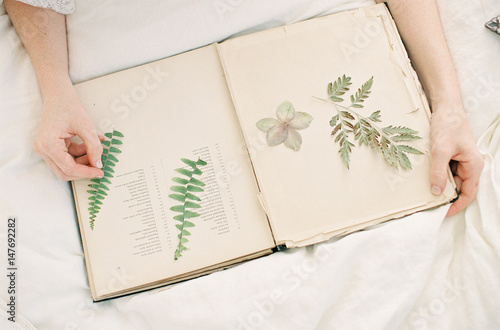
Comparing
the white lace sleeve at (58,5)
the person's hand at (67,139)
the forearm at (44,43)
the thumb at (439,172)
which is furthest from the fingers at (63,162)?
the thumb at (439,172)

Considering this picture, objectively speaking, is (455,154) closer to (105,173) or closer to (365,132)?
(365,132)

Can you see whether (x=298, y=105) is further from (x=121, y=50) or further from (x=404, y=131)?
(x=121, y=50)

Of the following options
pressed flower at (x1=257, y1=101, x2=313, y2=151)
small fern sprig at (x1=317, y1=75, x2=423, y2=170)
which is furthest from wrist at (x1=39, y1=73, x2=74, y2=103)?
small fern sprig at (x1=317, y1=75, x2=423, y2=170)

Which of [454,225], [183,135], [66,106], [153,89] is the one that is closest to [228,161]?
[183,135]

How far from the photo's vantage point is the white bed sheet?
64cm

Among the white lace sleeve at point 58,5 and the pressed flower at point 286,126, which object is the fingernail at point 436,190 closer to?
the pressed flower at point 286,126

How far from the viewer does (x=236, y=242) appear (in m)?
0.67

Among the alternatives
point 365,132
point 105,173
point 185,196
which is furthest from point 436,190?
point 105,173

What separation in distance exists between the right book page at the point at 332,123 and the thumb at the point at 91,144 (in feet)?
0.86

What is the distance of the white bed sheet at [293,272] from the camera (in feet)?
2.09

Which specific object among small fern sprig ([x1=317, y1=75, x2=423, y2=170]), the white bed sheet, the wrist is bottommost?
the white bed sheet

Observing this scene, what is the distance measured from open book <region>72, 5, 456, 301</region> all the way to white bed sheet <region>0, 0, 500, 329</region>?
0.11 feet

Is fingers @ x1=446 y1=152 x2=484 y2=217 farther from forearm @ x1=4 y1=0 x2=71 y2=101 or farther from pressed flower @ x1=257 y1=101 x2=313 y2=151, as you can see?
forearm @ x1=4 y1=0 x2=71 y2=101

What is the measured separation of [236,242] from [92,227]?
27 cm
